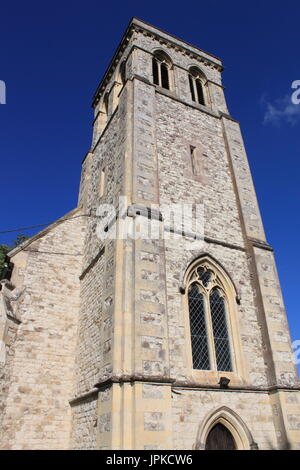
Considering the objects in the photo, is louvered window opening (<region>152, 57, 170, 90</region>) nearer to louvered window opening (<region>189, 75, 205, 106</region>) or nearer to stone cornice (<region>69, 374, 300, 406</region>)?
louvered window opening (<region>189, 75, 205, 106</region>)

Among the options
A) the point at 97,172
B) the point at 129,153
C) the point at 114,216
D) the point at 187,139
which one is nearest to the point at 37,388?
the point at 114,216

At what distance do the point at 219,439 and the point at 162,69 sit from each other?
14.2m

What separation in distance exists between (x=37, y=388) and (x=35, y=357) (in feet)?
2.65

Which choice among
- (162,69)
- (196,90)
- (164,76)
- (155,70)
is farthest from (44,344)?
(162,69)

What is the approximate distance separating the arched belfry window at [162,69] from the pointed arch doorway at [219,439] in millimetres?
12435

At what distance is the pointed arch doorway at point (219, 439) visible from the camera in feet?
23.8

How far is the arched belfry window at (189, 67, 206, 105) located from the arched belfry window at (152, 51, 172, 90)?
121 centimetres

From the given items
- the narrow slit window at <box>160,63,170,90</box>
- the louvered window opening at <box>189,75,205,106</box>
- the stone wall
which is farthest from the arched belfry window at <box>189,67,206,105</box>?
the stone wall

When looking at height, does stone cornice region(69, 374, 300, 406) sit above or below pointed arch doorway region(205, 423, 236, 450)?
above

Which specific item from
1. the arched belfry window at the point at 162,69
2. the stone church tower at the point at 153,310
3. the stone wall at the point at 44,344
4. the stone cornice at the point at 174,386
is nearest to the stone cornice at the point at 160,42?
the arched belfry window at the point at 162,69

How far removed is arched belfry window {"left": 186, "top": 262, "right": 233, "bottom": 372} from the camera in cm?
825

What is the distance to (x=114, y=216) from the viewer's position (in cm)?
952

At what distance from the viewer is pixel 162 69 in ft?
50.8

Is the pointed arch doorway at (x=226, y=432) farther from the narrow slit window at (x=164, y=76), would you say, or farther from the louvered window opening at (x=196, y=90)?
the narrow slit window at (x=164, y=76)
